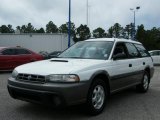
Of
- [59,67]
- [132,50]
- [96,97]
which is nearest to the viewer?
[59,67]

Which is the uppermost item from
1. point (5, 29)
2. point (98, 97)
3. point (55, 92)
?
point (5, 29)

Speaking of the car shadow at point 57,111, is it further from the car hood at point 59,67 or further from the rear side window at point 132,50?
the rear side window at point 132,50

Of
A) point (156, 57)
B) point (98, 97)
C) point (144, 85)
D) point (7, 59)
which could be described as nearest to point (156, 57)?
point (156, 57)

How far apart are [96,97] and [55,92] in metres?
1.16

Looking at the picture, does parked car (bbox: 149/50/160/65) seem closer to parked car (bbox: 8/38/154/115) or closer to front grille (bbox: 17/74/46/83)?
parked car (bbox: 8/38/154/115)

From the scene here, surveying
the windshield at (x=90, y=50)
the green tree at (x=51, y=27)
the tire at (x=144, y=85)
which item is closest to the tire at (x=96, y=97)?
the windshield at (x=90, y=50)

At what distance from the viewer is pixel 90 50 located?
23.6ft

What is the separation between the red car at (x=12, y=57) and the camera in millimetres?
15312

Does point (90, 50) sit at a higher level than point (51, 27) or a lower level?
lower

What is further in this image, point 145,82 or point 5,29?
point 5,29

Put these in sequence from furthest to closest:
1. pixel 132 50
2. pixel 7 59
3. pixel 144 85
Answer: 1. pixel 7 59
2. pixel 144 85
3. pixel 132 50

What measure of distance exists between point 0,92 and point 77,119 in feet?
11.5

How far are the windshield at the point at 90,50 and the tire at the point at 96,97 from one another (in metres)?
0.75

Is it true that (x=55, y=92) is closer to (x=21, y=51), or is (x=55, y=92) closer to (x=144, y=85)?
(x=144, y=85)
